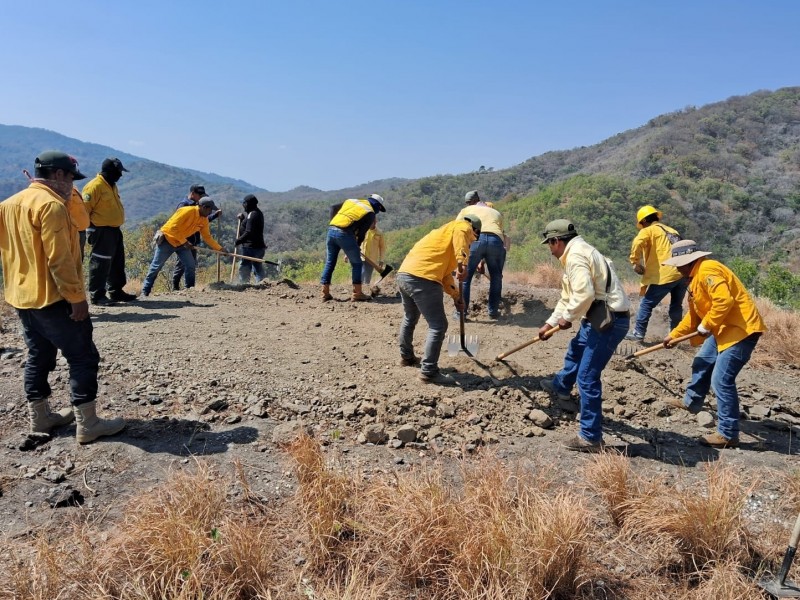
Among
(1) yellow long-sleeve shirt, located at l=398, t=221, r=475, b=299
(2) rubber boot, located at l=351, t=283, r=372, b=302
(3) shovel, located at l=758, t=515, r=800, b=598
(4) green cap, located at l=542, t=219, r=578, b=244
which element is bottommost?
(3) shovel, located at l=758, t=515, r=800, b=598

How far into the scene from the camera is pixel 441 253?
4.43m

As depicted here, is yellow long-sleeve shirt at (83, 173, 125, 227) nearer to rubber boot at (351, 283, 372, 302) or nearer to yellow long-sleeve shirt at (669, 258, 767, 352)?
rubber boot at (351, 283, 372, 302)

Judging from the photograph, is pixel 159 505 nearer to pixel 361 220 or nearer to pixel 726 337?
pixel 726 337

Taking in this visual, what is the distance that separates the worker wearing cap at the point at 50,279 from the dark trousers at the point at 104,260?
130 inches

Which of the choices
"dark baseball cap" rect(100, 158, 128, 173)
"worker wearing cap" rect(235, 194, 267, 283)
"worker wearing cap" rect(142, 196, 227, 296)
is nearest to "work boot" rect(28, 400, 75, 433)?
"dark baseball cap" rect(100, 158, 128, 173)

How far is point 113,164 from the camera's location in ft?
20.6

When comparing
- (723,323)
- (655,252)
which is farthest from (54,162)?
(655,252)

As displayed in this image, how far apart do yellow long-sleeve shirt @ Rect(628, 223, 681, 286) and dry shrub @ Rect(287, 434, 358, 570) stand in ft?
14.3

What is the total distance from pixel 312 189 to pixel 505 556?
140608 mm

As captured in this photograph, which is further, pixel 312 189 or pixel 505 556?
pixel 312 189

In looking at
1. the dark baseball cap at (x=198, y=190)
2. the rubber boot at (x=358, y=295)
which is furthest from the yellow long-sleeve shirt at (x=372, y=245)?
the dark baseball cap at (x=198, y=190)

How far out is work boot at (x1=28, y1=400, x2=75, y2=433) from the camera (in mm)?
3473

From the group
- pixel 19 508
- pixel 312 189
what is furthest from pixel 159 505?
pixel 312 189

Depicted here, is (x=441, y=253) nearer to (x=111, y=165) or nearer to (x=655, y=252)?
(x=655, y=252)
